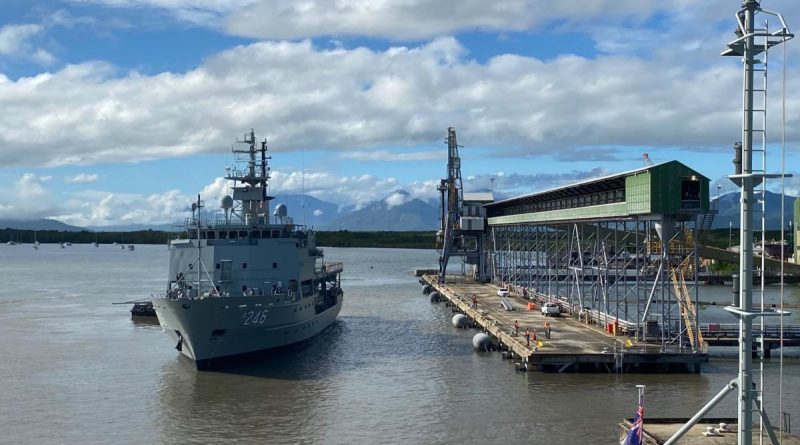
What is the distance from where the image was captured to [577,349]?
153 ft

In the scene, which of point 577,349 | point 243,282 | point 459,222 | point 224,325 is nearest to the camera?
point 577,349

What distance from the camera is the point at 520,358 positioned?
164 feet

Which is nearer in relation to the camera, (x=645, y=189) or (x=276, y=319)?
(x=645, y=189)

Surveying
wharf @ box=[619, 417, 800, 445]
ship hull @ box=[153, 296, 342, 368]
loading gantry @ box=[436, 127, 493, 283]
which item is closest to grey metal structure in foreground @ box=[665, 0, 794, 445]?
wharf @ box=[619, 417, 800, 445]

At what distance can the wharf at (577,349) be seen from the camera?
4450cm

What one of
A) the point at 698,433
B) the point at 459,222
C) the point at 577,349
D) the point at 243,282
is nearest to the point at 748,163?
the point at 698,433

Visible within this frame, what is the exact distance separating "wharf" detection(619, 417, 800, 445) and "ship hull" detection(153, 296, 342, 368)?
81.7 ft

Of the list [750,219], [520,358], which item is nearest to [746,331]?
[750,219]

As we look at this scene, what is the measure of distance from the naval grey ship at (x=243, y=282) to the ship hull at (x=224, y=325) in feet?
0.19

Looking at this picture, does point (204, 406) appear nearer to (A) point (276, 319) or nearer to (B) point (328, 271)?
(A) point (276, 319)

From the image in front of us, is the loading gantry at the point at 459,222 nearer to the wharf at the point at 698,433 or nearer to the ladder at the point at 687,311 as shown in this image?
the ladder at the point at 687,311

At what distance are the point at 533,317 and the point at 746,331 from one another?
4860cm

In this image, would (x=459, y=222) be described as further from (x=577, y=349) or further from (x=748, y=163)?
(x=748, y=163)

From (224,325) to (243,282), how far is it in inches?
285
